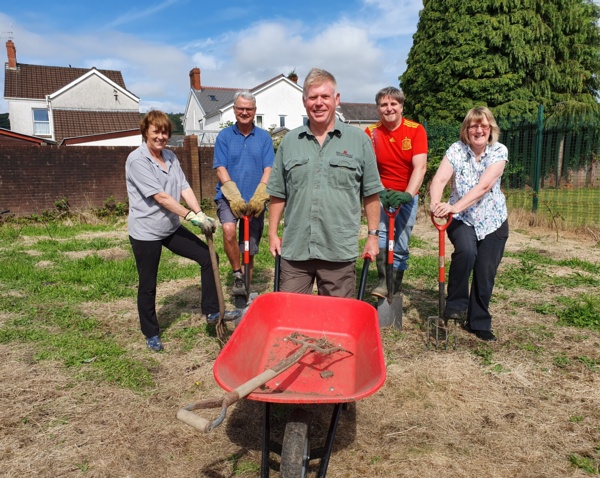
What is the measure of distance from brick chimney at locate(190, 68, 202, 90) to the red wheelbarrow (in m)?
36.3

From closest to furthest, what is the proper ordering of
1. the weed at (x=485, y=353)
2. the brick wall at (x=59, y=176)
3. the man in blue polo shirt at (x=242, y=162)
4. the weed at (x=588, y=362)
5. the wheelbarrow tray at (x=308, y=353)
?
the wheelbarrow tray at (x=308, y=353) < the weed at (x=588, y=362) < the weed at (x=485, y=353) < the man in blue polo shirt at (x=242, y=162) < the brick wall at (x=59, y=176)

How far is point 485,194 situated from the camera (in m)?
3.45

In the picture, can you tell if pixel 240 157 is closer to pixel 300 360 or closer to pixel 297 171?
pixel 297 171

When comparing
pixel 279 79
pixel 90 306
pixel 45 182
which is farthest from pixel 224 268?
pixel 279 79

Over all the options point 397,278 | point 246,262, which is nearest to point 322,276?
point 246,262

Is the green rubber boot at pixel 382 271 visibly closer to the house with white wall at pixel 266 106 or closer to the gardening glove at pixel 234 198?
the gardening glove at pixel 234 198

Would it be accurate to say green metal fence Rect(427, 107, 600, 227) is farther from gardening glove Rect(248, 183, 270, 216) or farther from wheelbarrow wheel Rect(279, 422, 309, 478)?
wheelbarrow wheel Rect(279, 422, 309, 478)

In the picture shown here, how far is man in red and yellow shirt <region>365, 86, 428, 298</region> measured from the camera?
3562 mm

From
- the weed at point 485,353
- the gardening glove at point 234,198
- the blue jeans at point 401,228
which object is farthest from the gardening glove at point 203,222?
the weed at point 485,353

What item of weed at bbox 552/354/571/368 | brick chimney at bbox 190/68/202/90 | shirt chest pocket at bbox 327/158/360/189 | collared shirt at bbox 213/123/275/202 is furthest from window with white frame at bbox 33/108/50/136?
weed at bbox 552/354/571/368

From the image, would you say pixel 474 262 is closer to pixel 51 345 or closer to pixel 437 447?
pixel 437 447

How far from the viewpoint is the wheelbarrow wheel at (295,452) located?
1.84m

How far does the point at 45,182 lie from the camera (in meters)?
9.82

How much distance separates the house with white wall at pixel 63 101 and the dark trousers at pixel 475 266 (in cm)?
2640
